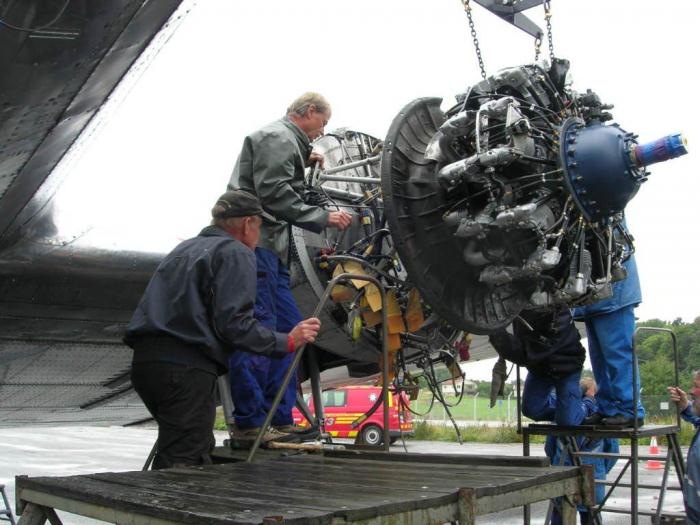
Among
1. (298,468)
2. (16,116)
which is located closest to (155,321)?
(298,468)

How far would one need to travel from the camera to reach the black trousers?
363 cm

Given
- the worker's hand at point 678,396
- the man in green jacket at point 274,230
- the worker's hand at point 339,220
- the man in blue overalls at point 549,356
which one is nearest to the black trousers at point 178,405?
the man in green jacket at point 274,230

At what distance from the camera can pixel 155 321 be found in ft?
12.0

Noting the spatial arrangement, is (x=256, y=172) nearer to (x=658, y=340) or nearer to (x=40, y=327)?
(x=40, y=327)

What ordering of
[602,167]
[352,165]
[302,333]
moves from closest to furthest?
1. [302,333]
2. [602,167]
3. [352,165]

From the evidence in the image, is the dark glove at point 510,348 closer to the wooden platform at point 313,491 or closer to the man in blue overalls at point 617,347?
the man in blue overalls at point 617,347

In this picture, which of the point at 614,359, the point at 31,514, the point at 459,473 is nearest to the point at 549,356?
the point at 614,359

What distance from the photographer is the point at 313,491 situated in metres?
2.61

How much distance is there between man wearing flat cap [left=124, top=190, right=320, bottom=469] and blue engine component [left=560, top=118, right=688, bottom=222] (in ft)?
5.30

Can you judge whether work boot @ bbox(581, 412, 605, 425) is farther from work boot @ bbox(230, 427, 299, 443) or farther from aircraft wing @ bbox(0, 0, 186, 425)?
aircraft wing @ bbox(0, 0, 186, 425)

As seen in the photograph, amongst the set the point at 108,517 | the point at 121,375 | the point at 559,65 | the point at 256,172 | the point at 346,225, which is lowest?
the point at 108,517

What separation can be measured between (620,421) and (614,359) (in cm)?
42

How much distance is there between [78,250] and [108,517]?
4176 millimetres

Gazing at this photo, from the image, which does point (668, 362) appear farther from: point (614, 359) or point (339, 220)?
point (339, 220)
